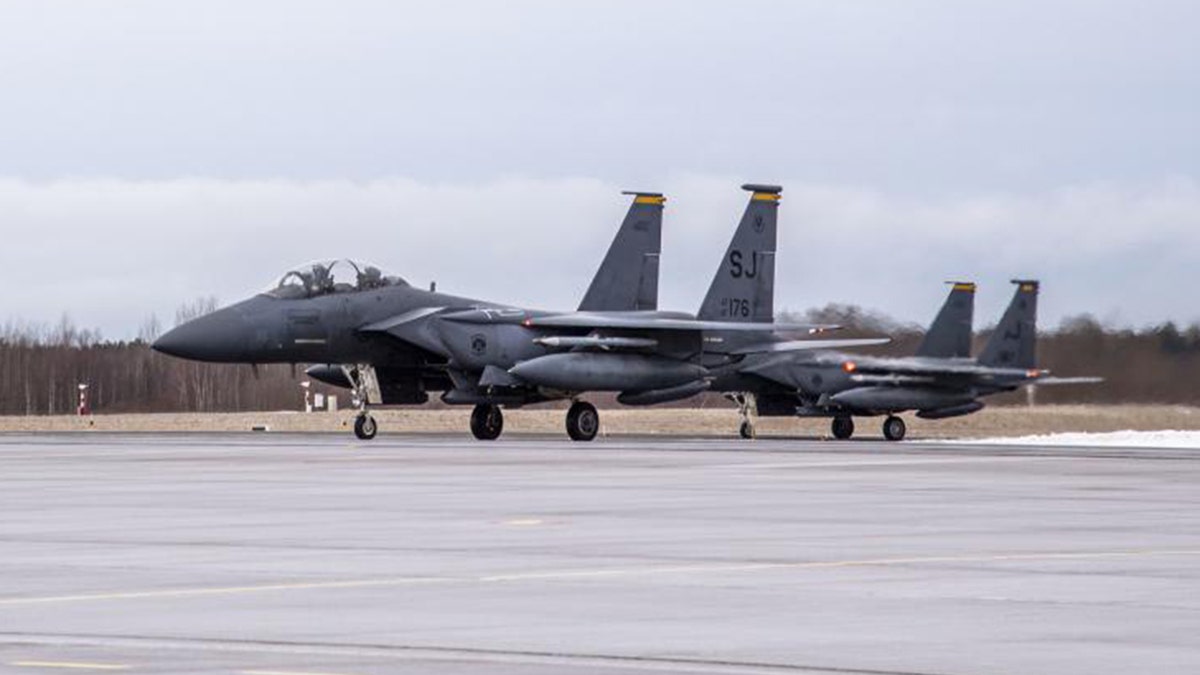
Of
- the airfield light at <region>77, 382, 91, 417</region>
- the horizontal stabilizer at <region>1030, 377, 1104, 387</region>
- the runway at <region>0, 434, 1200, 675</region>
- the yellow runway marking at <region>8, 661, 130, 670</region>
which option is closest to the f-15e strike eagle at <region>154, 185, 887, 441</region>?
the horizontal stabilizer at <region>1030, 377, 1104, 387</region>

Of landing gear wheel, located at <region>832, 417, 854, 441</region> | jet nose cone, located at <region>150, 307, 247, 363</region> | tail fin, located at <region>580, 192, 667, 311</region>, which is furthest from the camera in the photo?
landing gear wheel, located at <region>832, 417, 854, 441</region>

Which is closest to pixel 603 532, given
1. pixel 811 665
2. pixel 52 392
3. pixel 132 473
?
pixel 811 665

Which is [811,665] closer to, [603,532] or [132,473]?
[603,532]

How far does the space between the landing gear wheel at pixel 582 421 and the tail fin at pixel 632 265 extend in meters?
4.38

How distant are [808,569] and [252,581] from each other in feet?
10.7

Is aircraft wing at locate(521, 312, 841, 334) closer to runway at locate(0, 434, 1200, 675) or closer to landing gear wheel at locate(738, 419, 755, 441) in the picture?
landing gear wheel at locate(738, 419, 755, 441)

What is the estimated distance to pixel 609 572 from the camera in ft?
45.9

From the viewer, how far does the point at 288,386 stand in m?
69.3

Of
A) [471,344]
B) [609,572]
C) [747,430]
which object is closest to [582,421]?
[471,344]

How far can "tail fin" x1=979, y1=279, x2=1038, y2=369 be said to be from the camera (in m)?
55.0

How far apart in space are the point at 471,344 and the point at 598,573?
3018 cm

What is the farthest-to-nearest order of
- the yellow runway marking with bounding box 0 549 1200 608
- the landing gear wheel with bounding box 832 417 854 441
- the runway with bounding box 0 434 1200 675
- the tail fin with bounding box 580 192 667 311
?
the landing gear wheel with bounding box 832 417 854 441 → the tail fin with bounding box 580 192 667 311 → the yellow runway marking with bounding box 0 549 1200 608 → the runway with bounding box 0 434 1200 675

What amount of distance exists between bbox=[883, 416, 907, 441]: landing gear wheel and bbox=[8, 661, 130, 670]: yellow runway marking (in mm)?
46374

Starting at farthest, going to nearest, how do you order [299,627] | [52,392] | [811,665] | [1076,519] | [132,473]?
[52,392] → [132,473] → [1076,519] → [299,627] → [811,665]
